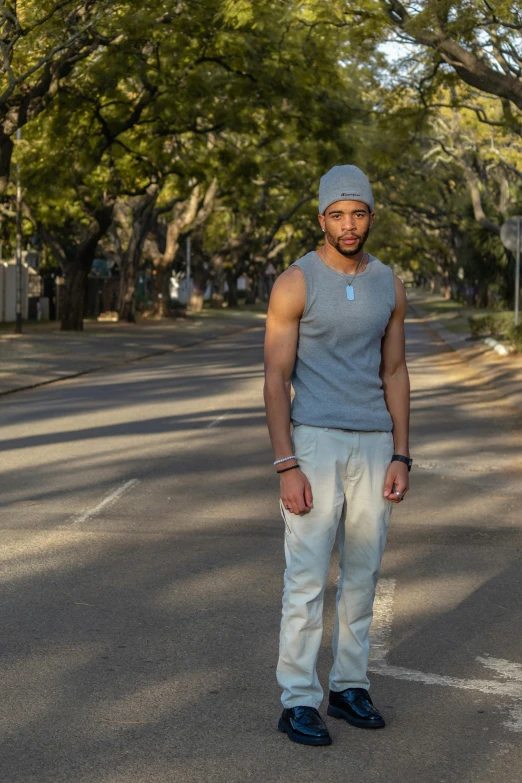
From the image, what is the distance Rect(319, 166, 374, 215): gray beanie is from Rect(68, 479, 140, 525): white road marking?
4.63 m

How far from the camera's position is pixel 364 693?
4.66 metres

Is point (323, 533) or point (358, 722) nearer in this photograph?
point (323, 533)

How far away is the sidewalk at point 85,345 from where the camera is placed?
2297 centimetres

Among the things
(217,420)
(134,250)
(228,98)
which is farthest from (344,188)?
(134,250)

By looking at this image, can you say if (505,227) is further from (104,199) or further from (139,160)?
(104,199)

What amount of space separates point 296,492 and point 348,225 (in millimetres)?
974

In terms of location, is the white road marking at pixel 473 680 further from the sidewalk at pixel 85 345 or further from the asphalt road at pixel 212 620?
the sidewalk at pixel 85 345

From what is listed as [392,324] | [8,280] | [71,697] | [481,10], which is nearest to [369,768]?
[71,697]

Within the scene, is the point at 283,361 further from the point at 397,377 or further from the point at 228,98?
the point at 228,98

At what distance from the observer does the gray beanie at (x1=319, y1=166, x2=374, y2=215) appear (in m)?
4.45

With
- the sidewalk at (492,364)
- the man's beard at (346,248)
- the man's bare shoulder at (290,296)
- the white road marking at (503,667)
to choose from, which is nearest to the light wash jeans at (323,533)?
the man's bare shoulder at (290,296)

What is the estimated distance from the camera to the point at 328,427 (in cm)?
445

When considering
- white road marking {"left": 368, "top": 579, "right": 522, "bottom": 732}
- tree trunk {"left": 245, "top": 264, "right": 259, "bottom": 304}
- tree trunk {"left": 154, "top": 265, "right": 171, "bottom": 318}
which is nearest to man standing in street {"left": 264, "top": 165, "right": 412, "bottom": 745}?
white road marking {"left": 368, "top": 579, "right": 522, "bottom": 732}

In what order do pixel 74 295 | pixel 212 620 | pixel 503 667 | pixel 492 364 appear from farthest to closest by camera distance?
pixel 74 295
pixel 492 364
pixel 212 620
pixel 503 667
